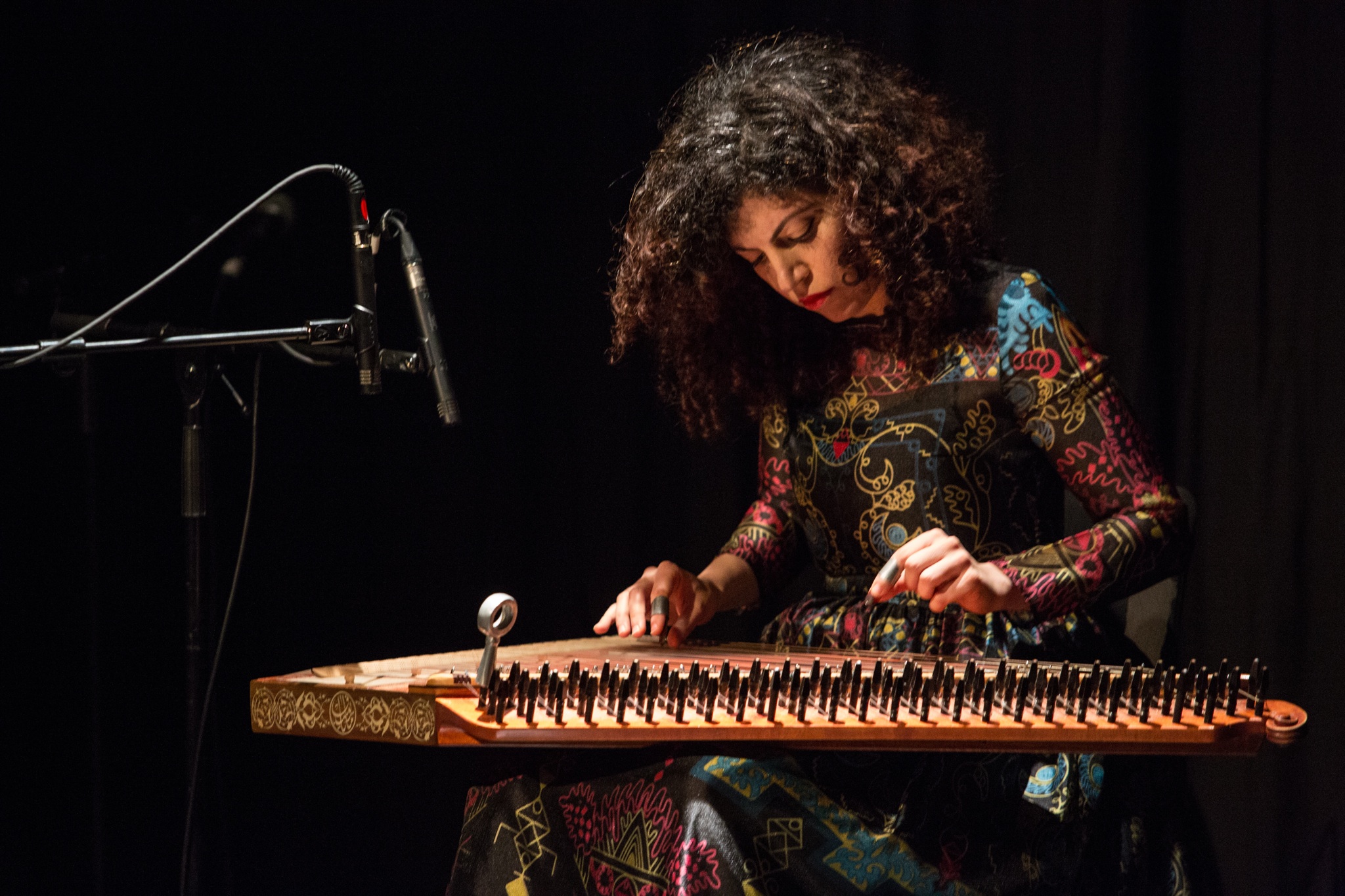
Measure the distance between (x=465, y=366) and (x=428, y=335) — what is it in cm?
135

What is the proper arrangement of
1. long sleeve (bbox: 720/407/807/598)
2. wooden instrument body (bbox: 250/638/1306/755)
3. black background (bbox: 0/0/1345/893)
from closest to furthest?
wooden instrument body (bbox: 250/638/1306/755)
long sleeve (bbox: 720/407/807/598)
black background (bbox: 0/0/1345/893)

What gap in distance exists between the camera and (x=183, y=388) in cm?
166

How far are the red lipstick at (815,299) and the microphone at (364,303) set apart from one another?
641mm

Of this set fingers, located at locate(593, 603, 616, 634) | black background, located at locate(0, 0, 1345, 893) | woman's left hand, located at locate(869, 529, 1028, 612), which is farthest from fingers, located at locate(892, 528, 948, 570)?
black background, located at locate(0, 0, 1345, 893)

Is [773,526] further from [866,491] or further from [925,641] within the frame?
[925,641]

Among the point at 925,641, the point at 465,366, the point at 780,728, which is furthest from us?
the point at 465,366

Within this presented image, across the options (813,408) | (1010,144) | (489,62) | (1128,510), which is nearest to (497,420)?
(489,62)

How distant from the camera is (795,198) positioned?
183cm

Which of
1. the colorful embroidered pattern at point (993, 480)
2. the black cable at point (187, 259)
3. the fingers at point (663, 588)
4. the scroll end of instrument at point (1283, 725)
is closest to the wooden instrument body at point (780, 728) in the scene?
the scroll end of instrument at point (1283, 725)

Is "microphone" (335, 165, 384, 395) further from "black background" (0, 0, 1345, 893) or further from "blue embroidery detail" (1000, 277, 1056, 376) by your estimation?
"black background" (0, 0, 1345, 893)

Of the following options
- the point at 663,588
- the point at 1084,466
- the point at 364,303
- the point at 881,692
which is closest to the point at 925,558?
the point at 881,692

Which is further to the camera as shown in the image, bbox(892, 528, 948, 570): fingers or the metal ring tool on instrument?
bbox(892, 528, 948, 570): fingers

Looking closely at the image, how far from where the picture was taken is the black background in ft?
7.25

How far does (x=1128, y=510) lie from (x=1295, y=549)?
73cm
